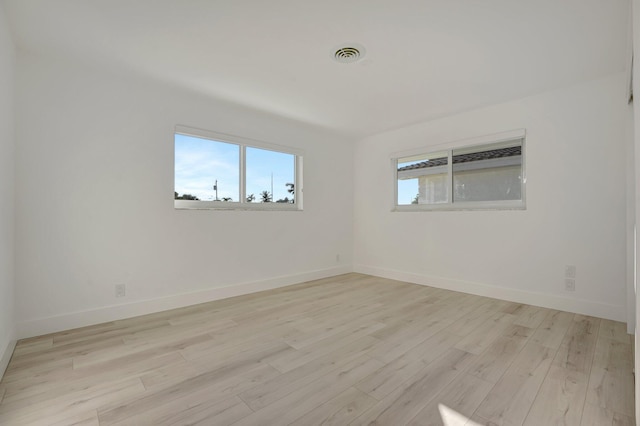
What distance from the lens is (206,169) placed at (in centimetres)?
362

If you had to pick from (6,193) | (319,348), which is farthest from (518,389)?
(6,193)

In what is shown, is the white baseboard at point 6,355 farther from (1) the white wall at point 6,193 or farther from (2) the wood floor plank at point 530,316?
(2) the wood floor plank at point 530,316

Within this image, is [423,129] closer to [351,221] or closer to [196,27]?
[351,221]

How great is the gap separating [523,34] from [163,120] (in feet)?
11.3

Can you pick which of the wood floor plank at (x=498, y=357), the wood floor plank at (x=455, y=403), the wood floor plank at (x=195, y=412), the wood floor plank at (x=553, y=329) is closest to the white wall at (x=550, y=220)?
the wood floor plank at (x=553, y=329)

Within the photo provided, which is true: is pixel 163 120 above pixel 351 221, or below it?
above

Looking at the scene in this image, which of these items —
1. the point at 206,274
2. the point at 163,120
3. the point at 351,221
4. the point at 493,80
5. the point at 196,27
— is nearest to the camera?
the point at 196,27

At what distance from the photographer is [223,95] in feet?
10.9

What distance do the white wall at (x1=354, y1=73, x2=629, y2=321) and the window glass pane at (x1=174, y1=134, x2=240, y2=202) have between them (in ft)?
8.91

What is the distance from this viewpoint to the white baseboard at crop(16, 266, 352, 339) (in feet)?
8.23

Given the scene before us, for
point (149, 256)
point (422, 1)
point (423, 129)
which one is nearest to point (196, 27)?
point (422, 1)

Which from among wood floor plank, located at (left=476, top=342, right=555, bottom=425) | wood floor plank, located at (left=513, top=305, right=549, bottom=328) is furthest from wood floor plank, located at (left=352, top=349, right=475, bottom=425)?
wood floor plank, located at (left=513, top=305, right=549, bottom=328)

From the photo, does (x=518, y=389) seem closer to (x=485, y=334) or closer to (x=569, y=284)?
(x=485, y=334)

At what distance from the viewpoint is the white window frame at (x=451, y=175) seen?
3.51 m
